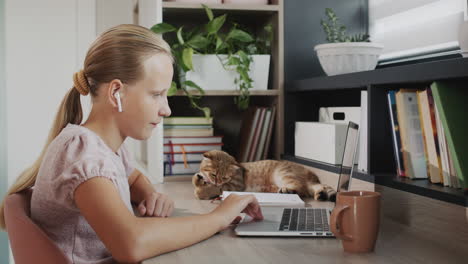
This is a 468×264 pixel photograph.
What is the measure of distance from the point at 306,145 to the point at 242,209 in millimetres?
791

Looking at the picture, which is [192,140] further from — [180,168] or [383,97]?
[383,97]

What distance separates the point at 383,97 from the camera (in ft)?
4.88

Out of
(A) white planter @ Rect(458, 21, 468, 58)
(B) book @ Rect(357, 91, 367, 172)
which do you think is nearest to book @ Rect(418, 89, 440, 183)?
(A) white planter @ Rect(458, 21, 468, 58)

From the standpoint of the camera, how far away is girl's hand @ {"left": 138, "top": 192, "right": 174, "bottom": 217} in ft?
4.42

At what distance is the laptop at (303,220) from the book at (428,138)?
0.18 m

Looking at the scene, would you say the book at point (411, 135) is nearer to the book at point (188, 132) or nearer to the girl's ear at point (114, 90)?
the girl's ear at point (114, 90)

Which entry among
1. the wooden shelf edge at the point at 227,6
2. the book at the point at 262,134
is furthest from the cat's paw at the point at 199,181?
the wooden shelf edge at the point at 227,6

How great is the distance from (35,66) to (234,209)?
2.21 m

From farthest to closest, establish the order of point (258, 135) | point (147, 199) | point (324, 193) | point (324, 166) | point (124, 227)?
point (258, 135), point (324, 166), point (324, 193), point (147, 199), point (124, 227)

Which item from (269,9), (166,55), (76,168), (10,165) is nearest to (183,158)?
(269,9)

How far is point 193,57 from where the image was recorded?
6.84ft

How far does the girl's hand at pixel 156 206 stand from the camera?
1.35m

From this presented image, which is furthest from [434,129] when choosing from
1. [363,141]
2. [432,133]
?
[363,141]

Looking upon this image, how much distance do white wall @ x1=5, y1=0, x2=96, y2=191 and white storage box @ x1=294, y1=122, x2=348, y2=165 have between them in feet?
5.02
